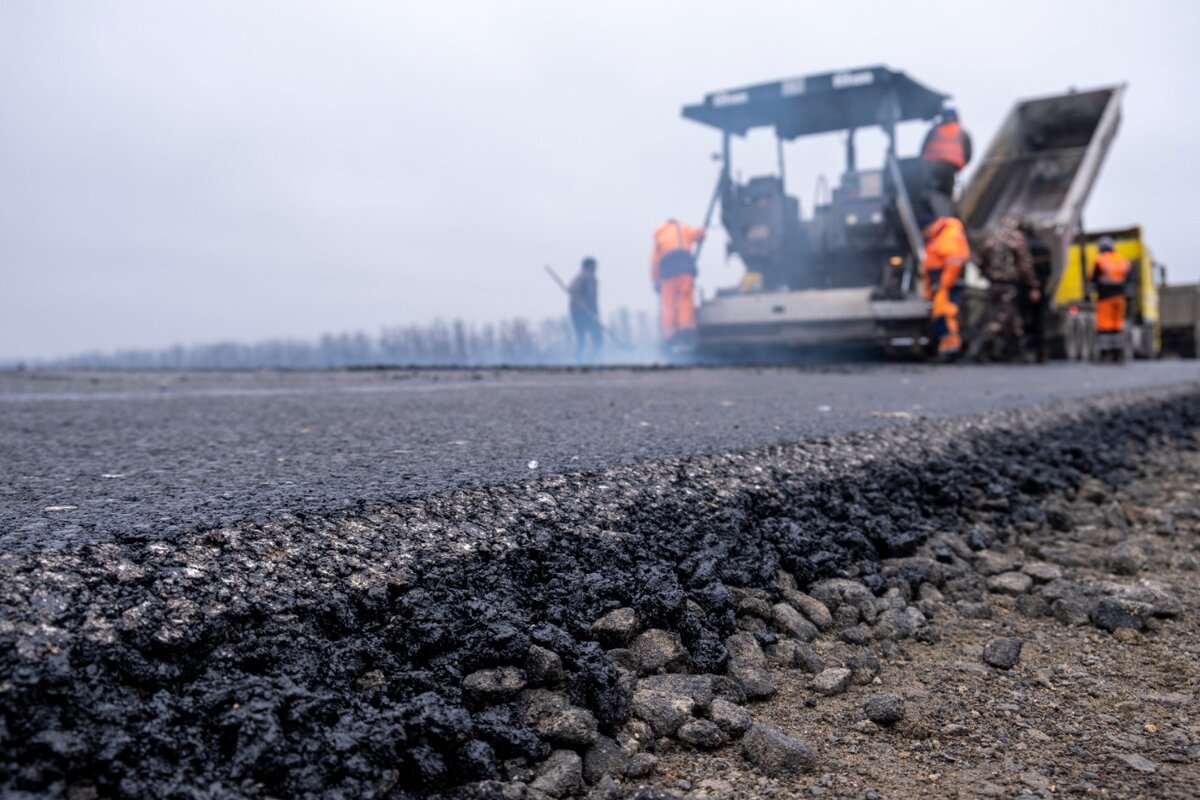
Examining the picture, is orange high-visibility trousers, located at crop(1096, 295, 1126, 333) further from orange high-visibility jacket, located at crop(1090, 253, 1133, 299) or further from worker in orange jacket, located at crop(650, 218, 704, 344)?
worker in orange jacket, located at crop(650, 218, 704, 344)

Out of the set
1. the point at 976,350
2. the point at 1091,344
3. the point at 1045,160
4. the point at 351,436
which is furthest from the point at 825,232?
the point at 351,436

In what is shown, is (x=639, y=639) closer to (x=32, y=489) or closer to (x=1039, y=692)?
(x=1039, y=692)

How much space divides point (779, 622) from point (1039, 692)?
43cm

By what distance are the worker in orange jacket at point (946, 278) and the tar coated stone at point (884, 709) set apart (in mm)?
7981

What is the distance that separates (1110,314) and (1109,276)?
2.12 feet

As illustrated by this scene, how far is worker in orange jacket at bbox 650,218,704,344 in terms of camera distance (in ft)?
34.5

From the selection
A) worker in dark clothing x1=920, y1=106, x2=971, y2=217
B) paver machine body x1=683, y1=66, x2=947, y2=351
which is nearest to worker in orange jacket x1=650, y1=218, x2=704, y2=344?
paver machine body x1=683, y1=66, x2=947, y2=351

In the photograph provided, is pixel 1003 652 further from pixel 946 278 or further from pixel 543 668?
pixel 946 278

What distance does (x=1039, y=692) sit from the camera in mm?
1540

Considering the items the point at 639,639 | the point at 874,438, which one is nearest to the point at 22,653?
the point at 639,639

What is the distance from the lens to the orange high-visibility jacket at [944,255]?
889 cm

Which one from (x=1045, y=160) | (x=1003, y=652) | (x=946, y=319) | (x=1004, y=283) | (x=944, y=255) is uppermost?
(x=1045, y=160)

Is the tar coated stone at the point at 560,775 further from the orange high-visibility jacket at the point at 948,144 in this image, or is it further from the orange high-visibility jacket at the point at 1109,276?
the orange high-visibility jacket at the point at 1109,276

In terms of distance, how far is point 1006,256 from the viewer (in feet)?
34.0
